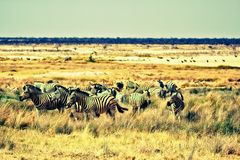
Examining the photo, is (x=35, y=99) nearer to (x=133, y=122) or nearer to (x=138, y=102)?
(x=138, y=102)

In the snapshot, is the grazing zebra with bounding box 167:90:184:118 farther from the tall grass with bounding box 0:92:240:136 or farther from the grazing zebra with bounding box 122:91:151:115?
the grazing zebra with bounding box 122:91:151:115

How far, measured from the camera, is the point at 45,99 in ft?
53.1

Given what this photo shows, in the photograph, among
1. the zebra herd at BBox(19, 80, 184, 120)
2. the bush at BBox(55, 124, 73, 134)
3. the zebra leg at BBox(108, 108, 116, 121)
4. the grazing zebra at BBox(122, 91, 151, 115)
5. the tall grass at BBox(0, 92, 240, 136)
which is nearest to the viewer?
the bush at BBox(55, 124, 73, 134)

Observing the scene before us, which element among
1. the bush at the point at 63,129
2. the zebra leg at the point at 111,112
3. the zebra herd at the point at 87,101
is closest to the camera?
the bush at the point at 63,129

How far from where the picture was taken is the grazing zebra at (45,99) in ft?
52.9

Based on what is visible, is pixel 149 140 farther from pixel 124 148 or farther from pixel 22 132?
pixel 22 132

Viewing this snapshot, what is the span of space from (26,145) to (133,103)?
618cm

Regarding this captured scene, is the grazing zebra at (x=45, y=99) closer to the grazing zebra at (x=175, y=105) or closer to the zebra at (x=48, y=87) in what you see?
the zebra at (x=48, y=87)

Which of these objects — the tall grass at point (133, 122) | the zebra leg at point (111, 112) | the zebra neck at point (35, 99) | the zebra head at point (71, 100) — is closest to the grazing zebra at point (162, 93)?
the tall grass at point (133, 122)

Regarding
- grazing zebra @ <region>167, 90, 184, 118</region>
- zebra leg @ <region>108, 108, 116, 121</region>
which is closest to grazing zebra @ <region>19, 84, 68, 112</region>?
zebra leg @ <region>108, 108, 116, 121</region>

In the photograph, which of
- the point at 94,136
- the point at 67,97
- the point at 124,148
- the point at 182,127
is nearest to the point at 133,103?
the point at 67,97

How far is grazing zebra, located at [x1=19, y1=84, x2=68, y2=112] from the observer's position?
16.1 m

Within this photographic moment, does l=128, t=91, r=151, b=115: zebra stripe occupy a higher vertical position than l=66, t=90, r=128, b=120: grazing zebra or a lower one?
lower

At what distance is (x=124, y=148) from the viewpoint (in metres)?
11.8
